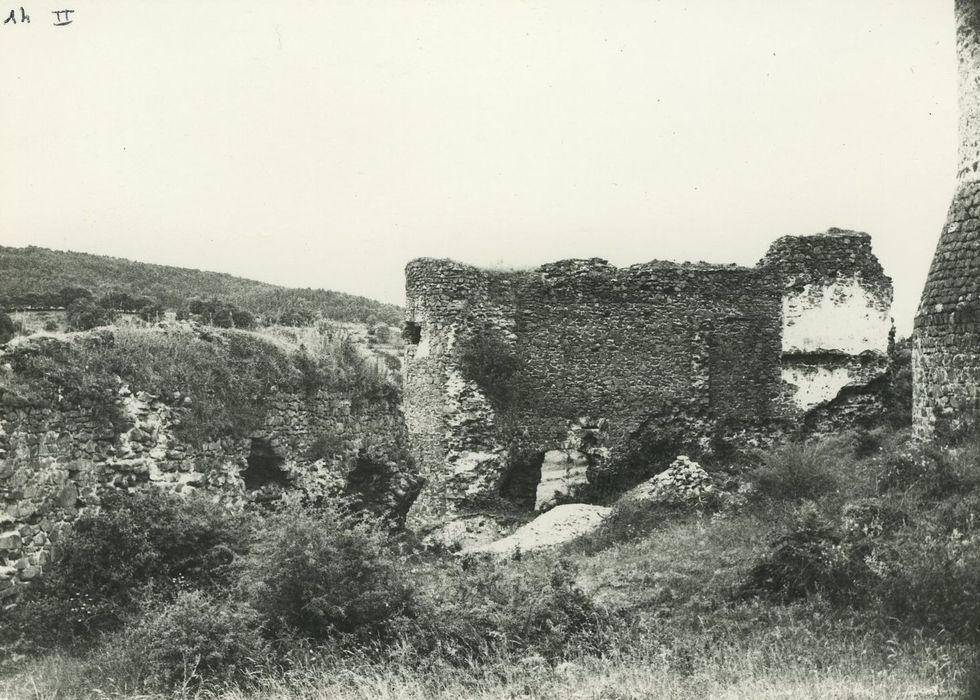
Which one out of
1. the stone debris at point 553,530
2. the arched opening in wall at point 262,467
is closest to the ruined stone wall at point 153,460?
the arched opening in wall at point 262,467

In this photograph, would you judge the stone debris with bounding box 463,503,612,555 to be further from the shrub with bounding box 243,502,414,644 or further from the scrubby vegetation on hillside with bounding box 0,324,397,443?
the shrub with bounding box 243,502,414,644

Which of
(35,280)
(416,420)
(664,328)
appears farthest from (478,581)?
(35,280)

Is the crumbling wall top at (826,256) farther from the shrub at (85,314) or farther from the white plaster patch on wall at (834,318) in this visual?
the shrub at (85,314)

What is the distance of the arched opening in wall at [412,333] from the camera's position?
17594 millimetres

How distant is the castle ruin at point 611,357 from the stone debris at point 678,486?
2.54 m

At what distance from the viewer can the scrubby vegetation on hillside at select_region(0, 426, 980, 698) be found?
5859 millimetres

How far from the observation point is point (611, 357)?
17.3 metres

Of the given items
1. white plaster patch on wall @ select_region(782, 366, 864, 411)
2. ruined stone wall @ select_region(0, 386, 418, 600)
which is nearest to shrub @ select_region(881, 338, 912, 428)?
white plaster patch on wall @ select_region(782, 366, 864, 411)

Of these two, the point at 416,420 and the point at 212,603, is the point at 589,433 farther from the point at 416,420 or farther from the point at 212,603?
the point at 212,603

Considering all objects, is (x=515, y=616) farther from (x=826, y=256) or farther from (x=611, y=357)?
(x=826, y=256)

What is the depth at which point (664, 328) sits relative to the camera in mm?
17562

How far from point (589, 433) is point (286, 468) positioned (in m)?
9.00

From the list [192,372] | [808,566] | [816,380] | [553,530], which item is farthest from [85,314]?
[808,566]

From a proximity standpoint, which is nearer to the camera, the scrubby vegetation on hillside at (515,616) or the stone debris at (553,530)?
the scrubby vegetation on hillside at (515,616)
